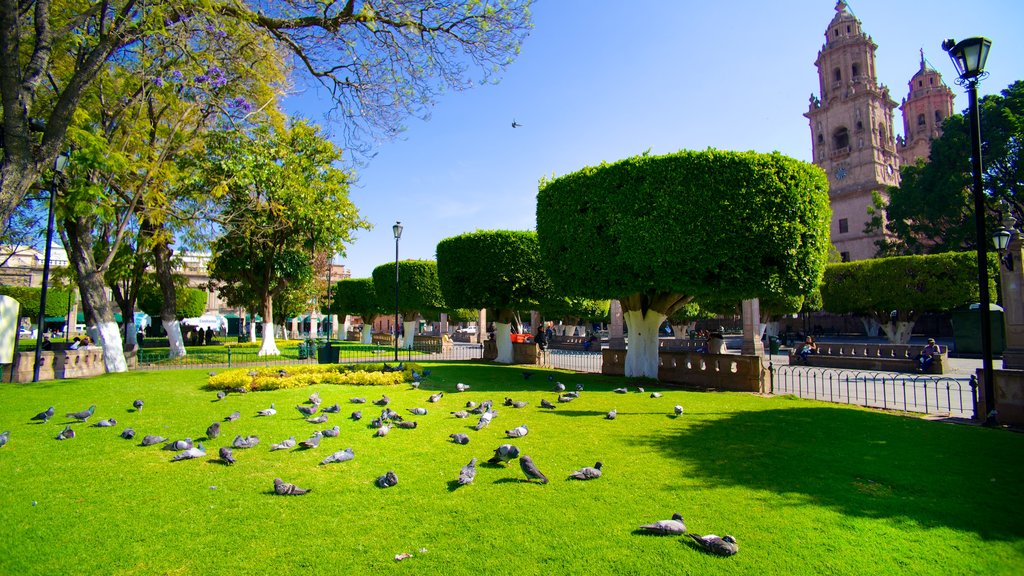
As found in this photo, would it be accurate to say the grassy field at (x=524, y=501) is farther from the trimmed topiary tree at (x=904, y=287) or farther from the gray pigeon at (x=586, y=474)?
the trimmed topiary tree at (x=904, y=287)

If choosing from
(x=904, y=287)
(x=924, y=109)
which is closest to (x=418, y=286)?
(x=904, y=287)

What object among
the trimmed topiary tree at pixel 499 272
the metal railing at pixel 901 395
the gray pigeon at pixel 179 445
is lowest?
the metal railing at pixel 901 395

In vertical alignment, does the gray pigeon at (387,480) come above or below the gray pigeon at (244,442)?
below

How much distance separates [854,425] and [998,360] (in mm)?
20039

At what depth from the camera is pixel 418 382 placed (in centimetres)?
1423

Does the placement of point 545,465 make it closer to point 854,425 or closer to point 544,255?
point 854,425

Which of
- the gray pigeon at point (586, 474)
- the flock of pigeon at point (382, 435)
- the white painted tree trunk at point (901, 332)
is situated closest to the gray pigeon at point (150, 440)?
the flock of pigeon at point (382, 435)

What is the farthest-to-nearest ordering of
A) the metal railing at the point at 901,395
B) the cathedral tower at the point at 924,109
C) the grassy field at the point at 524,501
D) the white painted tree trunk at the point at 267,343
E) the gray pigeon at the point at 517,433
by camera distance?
the cathedral tower at the point at 924,109 < the white painted tree trunk at the point at 267,343 < the metal railing at the point at 901,395 < the gray pigeon at the point at 517,433 < the grassy field at the point at 524,501

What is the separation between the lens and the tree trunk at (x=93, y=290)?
1625 cm

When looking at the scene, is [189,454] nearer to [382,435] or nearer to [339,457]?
[339,457]

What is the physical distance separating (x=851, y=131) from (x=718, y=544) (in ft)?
245

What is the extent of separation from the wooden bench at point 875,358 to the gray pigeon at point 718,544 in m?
22.6

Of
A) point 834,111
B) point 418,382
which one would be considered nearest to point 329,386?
point 418,382

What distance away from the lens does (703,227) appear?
13.8 meters
